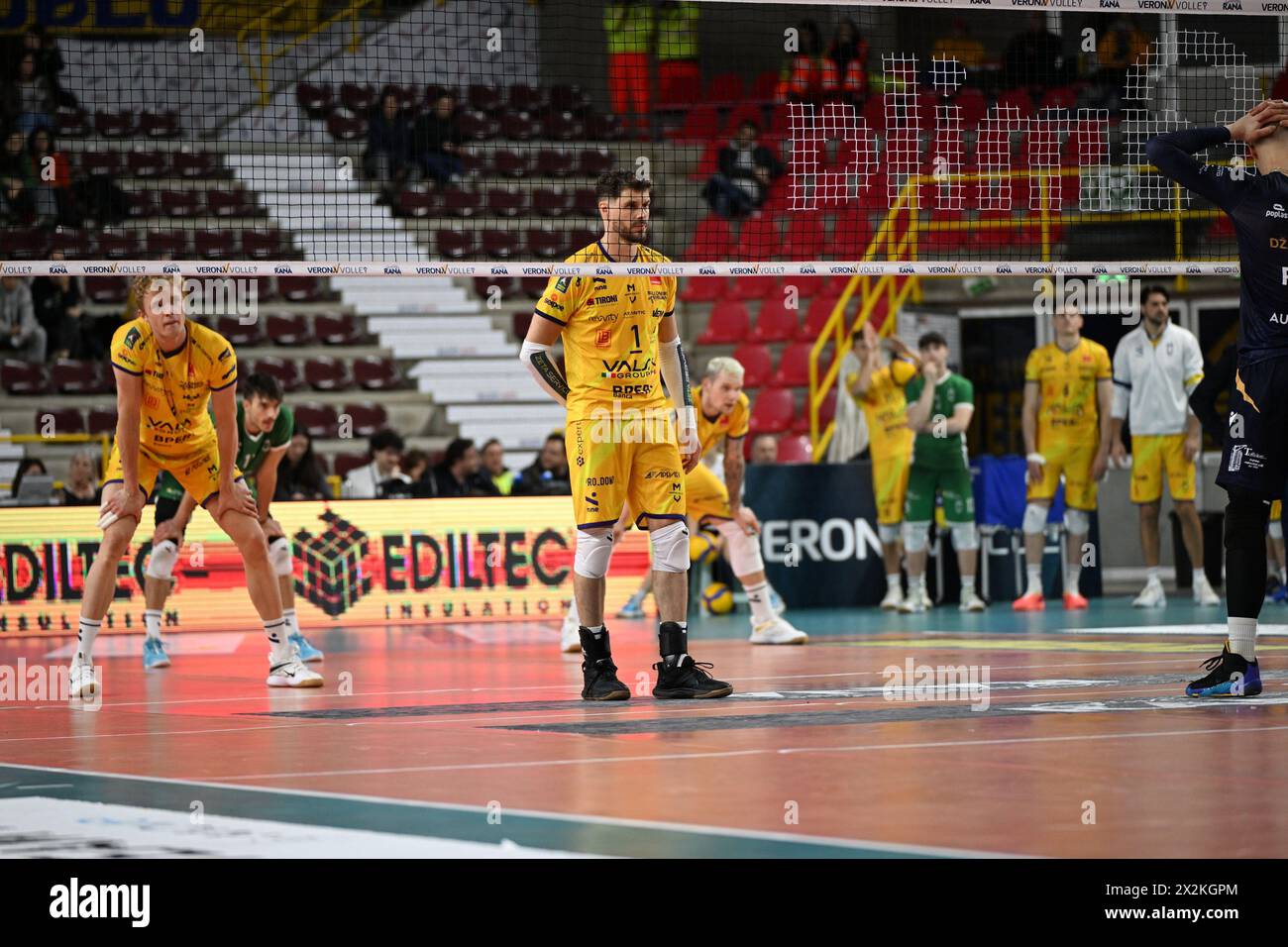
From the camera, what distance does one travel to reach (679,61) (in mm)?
23844

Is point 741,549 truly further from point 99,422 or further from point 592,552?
point 99,422

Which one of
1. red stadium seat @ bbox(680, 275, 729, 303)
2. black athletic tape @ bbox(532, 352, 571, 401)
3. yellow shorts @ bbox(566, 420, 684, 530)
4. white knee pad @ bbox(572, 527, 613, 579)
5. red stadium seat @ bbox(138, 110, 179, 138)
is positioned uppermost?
red stadium seat @ bbox(138, 110, 179, 138)

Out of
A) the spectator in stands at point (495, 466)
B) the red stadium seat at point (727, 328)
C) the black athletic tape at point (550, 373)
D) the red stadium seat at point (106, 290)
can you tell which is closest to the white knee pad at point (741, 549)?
the black athletic tape at point (550, 373)

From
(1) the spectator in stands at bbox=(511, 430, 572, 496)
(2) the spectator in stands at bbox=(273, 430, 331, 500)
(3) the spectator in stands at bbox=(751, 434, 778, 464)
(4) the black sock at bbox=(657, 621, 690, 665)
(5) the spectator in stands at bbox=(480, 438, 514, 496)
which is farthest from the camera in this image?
(3) the spectator in stands at bbox=(751, 434, 778, 464)

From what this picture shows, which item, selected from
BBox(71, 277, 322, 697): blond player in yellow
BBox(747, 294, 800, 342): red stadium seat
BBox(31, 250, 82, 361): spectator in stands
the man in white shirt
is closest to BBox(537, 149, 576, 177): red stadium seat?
BBox(747, 294, 800, 342): red stadium seat

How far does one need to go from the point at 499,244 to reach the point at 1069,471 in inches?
347

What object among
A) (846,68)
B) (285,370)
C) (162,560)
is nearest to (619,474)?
(162,560)

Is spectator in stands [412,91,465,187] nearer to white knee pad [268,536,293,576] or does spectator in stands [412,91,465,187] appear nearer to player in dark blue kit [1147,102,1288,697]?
white knee pad [268,536,293,576]

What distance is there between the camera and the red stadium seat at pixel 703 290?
22.5m

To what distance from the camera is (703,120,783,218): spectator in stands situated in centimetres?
1969

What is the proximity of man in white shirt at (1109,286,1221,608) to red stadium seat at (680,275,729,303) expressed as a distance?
7374 mm

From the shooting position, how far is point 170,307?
9258mm

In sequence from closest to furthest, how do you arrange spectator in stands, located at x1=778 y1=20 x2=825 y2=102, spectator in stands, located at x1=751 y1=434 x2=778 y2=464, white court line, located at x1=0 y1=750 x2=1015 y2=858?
white court line, located at x1=0 y1=750 x2=1015 y2=858 → spectator in stands, located at x1=751 y1=434 x2=778 y2=464 → spectator in stands, located at x1=778 y1=20 x2=825 y2=102
